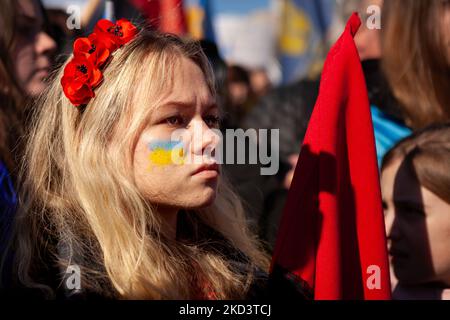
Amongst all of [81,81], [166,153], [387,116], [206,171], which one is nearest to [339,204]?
[206,171]

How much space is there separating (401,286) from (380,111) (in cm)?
84

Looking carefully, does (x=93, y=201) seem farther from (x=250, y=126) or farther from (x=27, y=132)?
(x=250, y=126)

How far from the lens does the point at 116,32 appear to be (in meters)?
1.97

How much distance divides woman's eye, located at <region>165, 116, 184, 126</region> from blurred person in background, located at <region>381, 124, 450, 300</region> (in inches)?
31.0

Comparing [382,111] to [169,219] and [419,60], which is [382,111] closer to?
[419,60]

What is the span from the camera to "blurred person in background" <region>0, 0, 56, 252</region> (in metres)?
2.33

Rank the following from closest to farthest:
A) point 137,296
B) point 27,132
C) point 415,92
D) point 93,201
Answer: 1. point 137,296
2. point 93,201
3. point 27,132
4. point 415,92

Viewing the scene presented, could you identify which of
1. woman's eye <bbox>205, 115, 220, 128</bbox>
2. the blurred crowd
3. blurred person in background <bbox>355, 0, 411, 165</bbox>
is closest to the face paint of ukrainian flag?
woman's eye <bbox>205, 115, 220, 128</bbox>

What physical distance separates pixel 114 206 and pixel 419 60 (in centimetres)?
150

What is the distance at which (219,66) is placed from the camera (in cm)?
351

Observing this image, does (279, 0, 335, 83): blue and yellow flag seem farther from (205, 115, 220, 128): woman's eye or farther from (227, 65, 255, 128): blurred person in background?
(205, 115, 220, 128): woman's eye

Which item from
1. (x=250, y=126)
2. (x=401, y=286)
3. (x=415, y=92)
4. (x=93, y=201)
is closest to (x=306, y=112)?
(x=250, y=126)

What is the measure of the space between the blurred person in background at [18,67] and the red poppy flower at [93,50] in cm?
37
